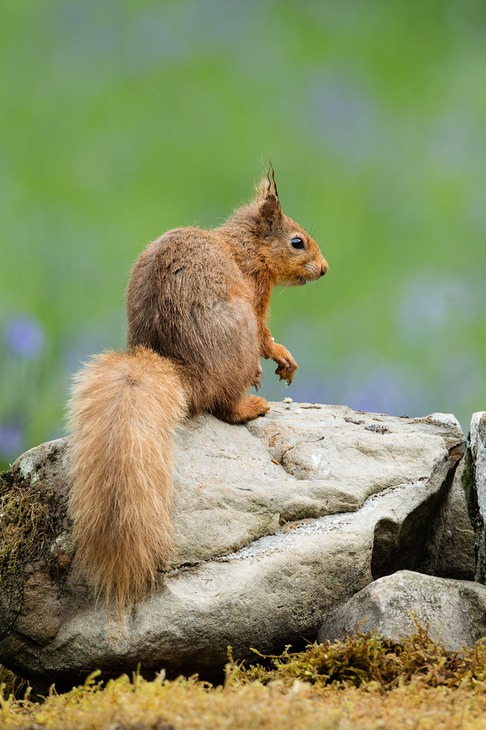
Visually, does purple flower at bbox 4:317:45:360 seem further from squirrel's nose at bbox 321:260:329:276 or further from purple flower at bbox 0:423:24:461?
A: squirrel's nose at bbox 321:260:329:276

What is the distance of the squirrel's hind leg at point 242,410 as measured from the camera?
14.8 ft

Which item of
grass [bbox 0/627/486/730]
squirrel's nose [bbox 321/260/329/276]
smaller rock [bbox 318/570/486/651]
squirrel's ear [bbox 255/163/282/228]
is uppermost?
squirrel's ear [bbox 255/163/282/228]

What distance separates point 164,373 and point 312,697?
1.68m

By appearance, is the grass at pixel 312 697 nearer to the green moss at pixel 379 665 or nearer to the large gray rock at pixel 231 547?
the green moss at pixel 379 665

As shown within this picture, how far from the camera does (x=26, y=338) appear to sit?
6352 mm

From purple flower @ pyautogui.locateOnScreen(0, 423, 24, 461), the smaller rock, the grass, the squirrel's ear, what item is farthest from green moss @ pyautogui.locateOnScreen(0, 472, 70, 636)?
the squirrel's ear

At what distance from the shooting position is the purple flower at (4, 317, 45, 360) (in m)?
6.31

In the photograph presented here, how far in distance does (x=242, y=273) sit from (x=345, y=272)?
1657 millimetres

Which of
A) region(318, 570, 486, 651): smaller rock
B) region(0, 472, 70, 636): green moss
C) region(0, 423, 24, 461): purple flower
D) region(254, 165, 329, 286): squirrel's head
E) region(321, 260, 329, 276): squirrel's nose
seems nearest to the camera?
region(318, 570, 486, 651): smaller rock

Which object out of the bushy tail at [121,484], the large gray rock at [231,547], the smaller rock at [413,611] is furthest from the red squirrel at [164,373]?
the smaller rock at [413,611]

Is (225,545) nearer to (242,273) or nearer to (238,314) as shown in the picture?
(238,314)

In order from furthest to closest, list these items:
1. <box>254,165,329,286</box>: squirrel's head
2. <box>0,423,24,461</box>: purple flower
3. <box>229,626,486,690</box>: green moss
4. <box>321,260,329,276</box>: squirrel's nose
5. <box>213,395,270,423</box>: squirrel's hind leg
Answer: <box>0,423,24,461</box>: purple flower → <box>321,260,329,276</box>: squirrel's nose → <box>254,165,329,286</box>: squirrel's head → <box>213,395,270,423</box>: squirrel's hind leg → <box>229,626,486,690</box>: green moss

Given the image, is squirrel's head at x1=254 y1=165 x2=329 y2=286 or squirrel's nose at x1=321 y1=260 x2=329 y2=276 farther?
squirrel's nose at x1=321 y1=260 x2=329 y2=276

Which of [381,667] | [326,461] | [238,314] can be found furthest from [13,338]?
[381,667]
